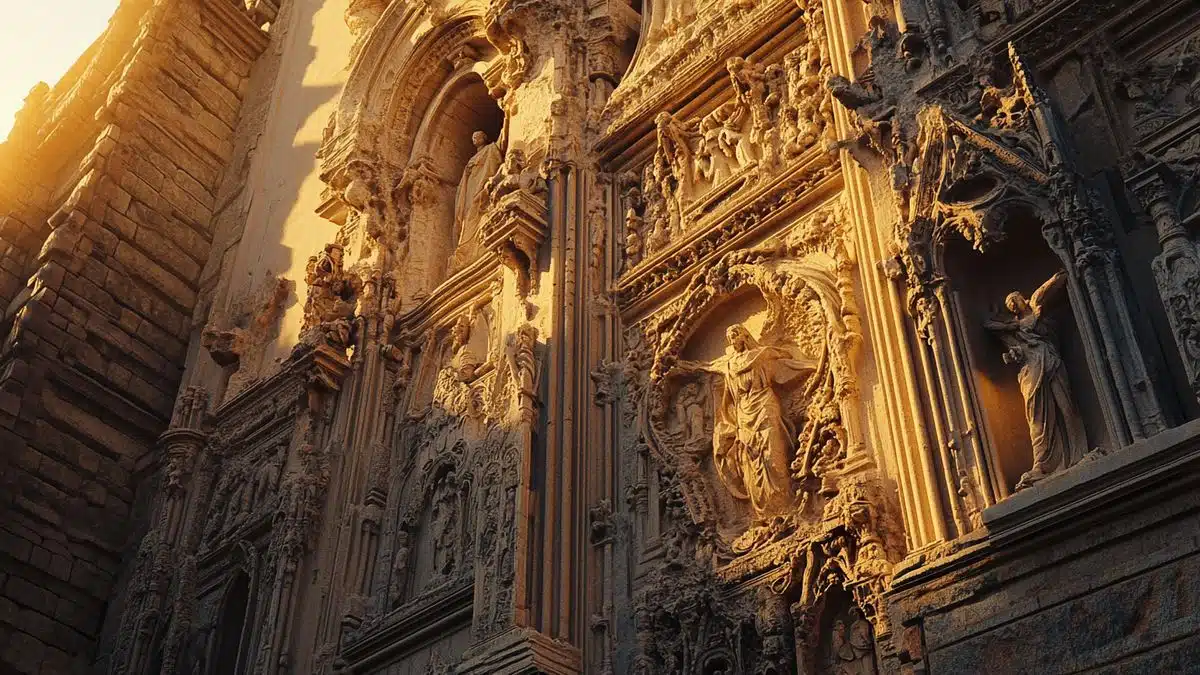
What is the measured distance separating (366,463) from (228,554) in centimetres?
177

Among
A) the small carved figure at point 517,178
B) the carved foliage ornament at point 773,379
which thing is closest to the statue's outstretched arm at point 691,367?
the carved foliage ornament at point 773,379

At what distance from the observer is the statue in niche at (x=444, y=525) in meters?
10.2

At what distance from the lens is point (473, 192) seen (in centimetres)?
1337

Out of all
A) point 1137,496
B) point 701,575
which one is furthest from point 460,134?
point 1137,496

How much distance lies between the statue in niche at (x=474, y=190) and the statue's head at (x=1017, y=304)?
6.71 meters

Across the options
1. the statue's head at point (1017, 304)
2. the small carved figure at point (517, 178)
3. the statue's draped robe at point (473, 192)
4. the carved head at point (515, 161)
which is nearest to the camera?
the statue's head at point (1017, 304)

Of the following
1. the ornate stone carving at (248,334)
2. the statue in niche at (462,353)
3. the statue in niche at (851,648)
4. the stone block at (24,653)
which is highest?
the ornate stone carving at (248,334)

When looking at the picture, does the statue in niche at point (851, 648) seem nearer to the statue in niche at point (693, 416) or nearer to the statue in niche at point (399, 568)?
the statue in niche at point (693, 416)

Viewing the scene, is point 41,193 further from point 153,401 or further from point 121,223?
point 153,401

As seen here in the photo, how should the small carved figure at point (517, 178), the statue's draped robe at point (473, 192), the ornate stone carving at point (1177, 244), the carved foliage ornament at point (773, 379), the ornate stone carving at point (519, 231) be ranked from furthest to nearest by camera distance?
the statue's draped robe at point (473, 192) → the small carved figure at point (517, 178) → the ornate stone carving at point (519, 231) → the carved foliage ornament at point (773, 379) → the ornate stone carving at point (1177, 244)

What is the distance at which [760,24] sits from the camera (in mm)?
10328

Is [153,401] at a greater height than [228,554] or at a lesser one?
greater

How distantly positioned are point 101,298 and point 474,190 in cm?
498

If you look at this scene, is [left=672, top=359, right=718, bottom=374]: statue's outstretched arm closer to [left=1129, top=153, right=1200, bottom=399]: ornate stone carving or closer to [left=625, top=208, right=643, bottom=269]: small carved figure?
[left=625, top=208, right=643, bottom=269]: small carved figure
